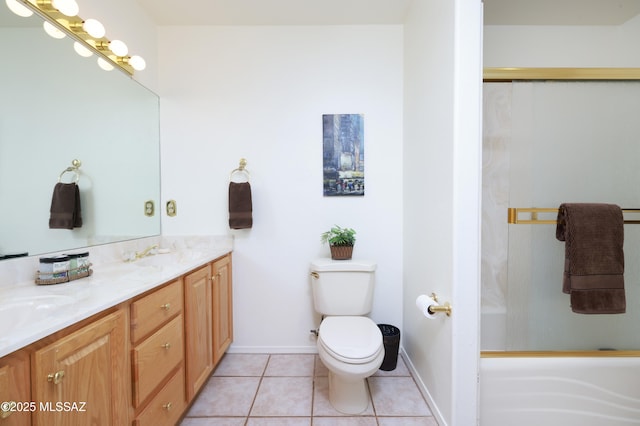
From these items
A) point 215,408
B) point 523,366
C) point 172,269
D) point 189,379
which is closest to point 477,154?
point 523,366

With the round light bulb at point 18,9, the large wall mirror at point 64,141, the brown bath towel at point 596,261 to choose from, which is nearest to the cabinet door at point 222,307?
the large wall mirror at point 64,141

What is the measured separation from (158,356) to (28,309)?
466 mm

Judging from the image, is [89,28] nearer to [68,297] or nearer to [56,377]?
[68,297]

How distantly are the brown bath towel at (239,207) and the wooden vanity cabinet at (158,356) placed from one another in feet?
2.07

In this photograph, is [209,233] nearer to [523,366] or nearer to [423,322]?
[423,322]

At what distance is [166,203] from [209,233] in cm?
39

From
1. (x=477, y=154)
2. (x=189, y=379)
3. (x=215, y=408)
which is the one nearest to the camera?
(x=477, y=154)

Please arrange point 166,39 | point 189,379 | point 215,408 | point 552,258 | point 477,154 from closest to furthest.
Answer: point 477,154
point 189,379
point 215,408
point 552,258
point 166,39

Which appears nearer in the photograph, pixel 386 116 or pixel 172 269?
pixel 172 269

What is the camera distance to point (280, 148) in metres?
1.88

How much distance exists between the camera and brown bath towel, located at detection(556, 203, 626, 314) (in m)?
1.31

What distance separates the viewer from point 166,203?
1.89 m

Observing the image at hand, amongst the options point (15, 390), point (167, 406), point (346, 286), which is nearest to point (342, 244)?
point (346, 286)

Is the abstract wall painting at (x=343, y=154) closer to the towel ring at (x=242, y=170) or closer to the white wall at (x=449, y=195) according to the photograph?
the white wall at (x=449, y=195)
